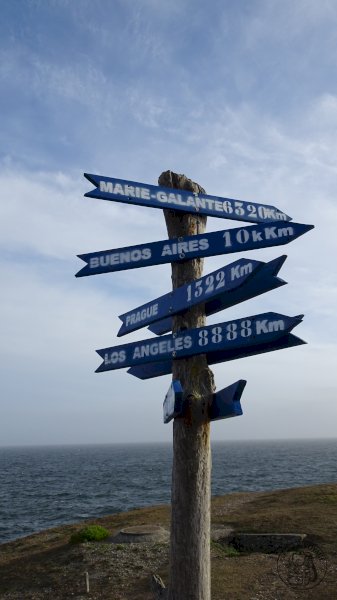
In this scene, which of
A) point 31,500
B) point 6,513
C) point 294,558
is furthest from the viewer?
point 31,500

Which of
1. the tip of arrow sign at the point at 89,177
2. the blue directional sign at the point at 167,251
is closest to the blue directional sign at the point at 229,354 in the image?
the blue directional sign at the point at 167,251

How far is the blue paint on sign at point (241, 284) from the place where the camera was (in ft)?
18.3

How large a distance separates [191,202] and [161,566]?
34.2ft

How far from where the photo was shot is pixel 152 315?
669cm

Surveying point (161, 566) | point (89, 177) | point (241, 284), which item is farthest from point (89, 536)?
point (241, 284)

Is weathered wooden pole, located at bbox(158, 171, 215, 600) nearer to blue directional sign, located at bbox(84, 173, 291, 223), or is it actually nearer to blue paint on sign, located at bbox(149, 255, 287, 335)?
blue paint on sign, located at bbox(149, 255, 287, 335)

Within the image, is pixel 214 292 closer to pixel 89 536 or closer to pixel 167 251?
pixel 167 251

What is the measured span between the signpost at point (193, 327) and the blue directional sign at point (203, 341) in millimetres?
11

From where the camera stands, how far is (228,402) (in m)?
5.77

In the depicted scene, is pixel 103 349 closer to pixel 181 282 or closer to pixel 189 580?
pixel 181 282

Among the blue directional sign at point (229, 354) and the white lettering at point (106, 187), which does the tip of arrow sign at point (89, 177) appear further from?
the blue directional sign at point (229, 354)

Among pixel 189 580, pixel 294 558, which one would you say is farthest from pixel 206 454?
pixel 294 558

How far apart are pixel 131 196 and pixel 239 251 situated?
150cm

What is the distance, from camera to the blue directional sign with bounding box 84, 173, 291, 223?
6.60 meters
